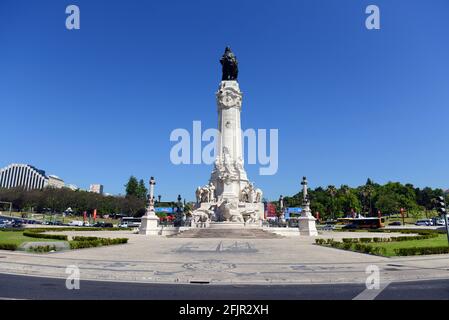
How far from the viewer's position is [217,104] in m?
65.7

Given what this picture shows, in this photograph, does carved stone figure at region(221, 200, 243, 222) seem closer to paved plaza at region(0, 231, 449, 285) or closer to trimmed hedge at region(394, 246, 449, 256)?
trimmed hedge at region(394, 246, 449, 256)

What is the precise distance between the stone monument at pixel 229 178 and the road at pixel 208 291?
40.8 meters

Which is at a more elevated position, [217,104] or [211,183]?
[217,104]

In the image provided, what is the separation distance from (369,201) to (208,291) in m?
136

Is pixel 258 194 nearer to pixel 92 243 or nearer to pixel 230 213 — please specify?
pixel 230 213

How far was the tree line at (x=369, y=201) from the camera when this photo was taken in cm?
11989

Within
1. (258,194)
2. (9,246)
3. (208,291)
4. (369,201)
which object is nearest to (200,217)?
(258,194)

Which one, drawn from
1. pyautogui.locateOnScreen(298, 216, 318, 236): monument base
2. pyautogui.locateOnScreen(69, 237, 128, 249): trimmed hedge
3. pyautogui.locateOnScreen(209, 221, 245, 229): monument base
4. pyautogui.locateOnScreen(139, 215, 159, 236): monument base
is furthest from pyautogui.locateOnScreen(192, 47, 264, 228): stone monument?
pyautogui.locateOnScreen(69, 237, 128, 249): trimmed hedge

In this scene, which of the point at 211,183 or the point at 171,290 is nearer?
the point at 171,290

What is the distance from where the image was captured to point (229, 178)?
2370 inches

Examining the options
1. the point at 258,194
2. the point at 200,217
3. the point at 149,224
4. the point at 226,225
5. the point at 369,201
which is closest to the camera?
the point at 226,225
